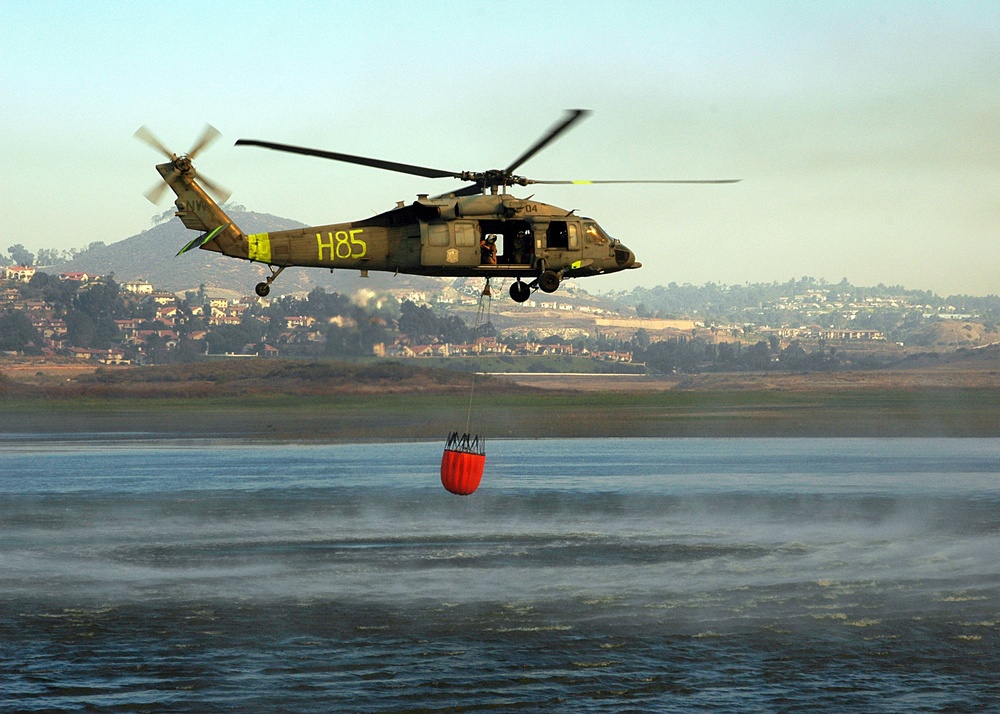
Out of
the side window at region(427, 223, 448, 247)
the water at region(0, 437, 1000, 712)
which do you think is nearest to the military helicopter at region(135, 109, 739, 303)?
the side window at region(427, 223, 448, 247)

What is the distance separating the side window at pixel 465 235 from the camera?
39950mm

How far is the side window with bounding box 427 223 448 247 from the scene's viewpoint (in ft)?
131

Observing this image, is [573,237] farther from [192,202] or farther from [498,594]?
[498,594]

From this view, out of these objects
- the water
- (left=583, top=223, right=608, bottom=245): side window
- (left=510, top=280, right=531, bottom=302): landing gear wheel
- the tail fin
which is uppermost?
the tail fin

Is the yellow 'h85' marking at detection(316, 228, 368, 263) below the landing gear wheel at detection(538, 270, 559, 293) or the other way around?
the other way around

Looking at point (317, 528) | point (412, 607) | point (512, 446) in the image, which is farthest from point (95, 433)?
point (412, 607)

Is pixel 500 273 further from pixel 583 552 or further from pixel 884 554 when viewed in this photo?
pixel 884 554

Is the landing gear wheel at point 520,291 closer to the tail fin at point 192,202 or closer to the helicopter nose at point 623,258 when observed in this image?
the helicopter nose at point 623,258

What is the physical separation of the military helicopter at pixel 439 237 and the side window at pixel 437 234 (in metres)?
0.03

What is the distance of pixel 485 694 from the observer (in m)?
39.2

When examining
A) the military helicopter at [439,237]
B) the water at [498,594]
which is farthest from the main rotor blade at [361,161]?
the water at [498,594]

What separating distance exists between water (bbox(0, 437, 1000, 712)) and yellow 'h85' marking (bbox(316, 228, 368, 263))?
1427 centimetres

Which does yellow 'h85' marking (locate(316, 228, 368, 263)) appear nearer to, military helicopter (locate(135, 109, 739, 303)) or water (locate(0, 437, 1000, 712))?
military helicopter (locate(135, 109, 739, 303))

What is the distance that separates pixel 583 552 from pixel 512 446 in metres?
73.7
